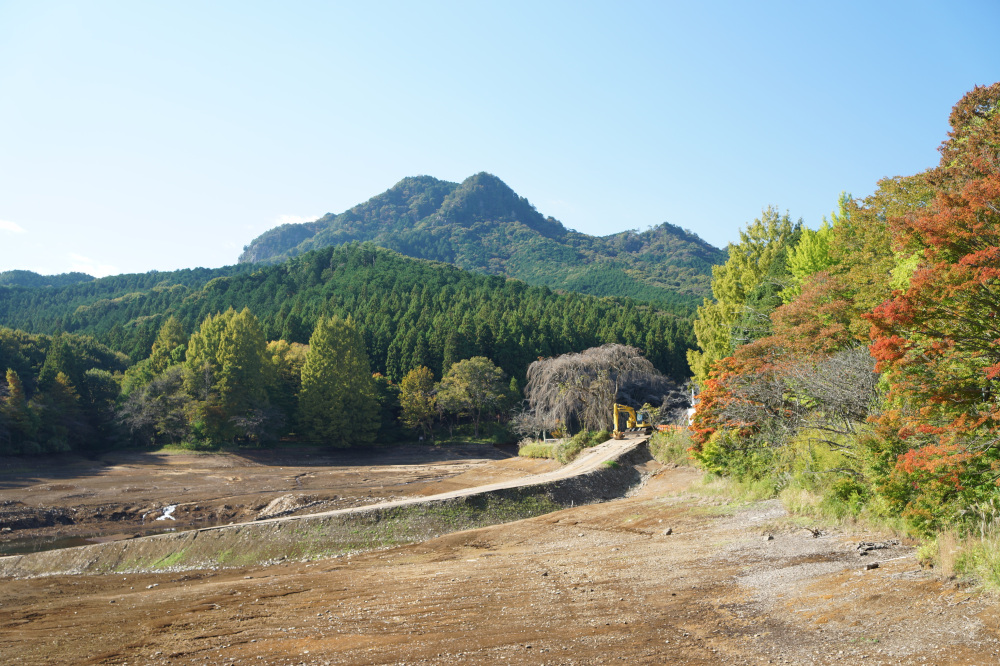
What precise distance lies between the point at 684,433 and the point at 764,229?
17.2m

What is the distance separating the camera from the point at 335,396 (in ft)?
167

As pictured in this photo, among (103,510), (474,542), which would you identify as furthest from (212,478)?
(474,542)

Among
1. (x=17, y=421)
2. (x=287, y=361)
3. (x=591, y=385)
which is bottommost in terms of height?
(x=17, y=421)

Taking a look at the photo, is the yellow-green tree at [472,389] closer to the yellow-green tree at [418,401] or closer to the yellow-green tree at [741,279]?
the yellow-green tree at [418,401]

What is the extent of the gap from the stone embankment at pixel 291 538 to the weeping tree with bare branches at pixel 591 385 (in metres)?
16.6

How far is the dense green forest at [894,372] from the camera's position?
9438mm

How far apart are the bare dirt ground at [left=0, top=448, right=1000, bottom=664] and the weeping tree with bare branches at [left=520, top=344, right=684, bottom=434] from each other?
70.6 ft

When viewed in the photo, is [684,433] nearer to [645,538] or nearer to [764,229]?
[645,538]

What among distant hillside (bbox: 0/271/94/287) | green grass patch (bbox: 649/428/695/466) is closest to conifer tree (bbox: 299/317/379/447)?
green grass patch (bbox: 649/428/695/466)

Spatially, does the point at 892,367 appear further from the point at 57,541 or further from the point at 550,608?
the point at 57,541

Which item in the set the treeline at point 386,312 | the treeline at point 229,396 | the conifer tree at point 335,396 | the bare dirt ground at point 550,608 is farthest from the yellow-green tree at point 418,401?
the bare dirt ground at point 550,608

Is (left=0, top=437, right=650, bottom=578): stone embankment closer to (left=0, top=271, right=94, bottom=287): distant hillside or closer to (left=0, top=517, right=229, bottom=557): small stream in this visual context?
(left=0, top=517, right=229, bottom=557): small stream

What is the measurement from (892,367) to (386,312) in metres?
71.4

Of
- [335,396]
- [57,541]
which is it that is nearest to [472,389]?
[335,396]
